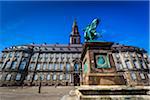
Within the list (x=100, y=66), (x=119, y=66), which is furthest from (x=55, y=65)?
(x=100, y=66)

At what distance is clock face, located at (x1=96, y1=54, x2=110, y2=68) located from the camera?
7157 mm

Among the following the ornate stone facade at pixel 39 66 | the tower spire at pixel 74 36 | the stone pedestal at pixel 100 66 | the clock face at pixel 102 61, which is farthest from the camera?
the tower spire at pixel 74 36

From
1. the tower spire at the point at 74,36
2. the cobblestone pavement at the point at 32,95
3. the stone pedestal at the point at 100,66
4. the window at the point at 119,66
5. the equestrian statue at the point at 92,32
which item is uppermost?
the tower spire at the point at 74,36

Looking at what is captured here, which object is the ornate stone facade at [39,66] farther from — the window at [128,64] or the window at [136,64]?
the window at [136,64]

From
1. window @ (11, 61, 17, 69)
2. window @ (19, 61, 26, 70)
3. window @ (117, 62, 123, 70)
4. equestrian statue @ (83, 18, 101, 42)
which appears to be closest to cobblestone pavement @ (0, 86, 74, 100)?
equestrian statue @ (83, 18, 101, 42)

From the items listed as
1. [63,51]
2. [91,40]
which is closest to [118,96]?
[91,40]

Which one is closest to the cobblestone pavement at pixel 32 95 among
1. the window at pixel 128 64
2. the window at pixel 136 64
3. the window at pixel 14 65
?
the window at pixel 14 65

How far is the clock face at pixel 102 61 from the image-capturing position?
23.5 feet

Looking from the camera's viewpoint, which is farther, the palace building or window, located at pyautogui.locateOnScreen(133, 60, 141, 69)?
window, located at pyautogui.locateOnScreen(133, 60, 141, 69)

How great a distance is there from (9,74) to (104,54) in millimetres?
36431

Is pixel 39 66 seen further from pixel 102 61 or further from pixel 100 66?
pixel 100 66

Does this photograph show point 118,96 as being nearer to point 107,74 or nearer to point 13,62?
point 107,74

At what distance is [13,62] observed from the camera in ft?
131

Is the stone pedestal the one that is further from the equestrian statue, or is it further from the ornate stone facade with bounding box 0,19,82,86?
the ornate stone facade with bounding box 0,19,82,86
